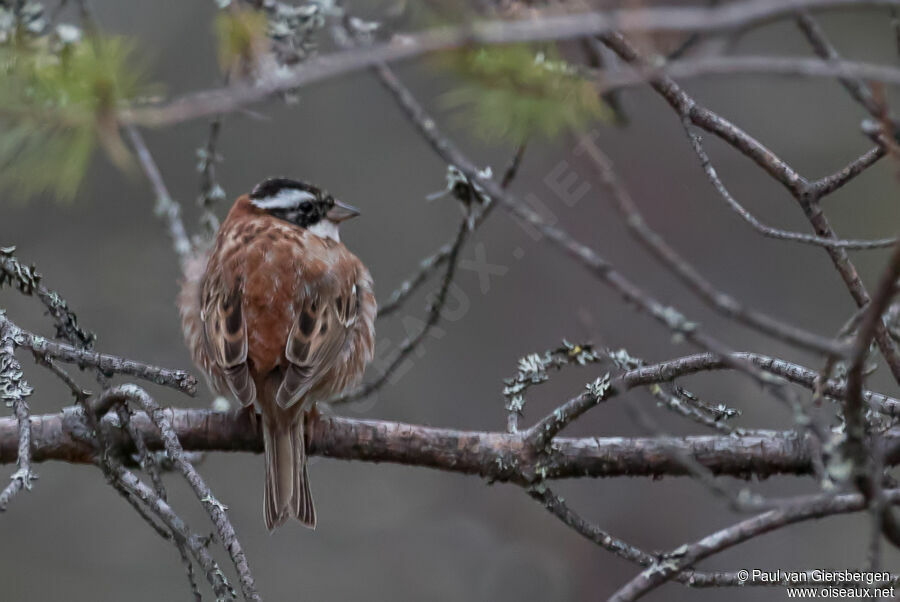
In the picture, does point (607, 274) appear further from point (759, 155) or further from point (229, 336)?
point (229, 336)

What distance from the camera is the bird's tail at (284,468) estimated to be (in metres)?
4.85

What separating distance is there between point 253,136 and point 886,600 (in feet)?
26.6

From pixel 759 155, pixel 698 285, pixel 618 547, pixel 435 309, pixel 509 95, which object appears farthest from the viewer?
pixel 435 309

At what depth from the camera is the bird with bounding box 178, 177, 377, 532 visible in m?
4.88

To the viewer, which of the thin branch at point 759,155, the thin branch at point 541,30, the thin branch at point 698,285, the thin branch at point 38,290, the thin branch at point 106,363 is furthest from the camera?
the thin branch at point 38,290

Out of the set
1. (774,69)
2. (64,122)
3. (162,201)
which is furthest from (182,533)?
(774,69)

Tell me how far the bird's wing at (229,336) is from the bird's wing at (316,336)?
0.17 metres

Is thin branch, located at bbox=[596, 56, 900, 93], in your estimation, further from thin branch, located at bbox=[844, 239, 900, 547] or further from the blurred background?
the blurred background

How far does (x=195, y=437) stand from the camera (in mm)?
4504

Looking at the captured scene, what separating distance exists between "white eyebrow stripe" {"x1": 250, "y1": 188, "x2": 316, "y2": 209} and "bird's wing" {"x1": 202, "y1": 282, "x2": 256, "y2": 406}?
0.82 metres

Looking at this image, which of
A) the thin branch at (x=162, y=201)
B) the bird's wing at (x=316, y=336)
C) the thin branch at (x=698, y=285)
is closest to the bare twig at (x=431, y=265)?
the bird's wing at (x=316, y=336)

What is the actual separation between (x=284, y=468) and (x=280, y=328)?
696 millimetres

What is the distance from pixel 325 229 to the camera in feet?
20.0

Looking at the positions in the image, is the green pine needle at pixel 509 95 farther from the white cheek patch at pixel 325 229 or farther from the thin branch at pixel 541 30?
the white cheek patch at pixel 325 229
